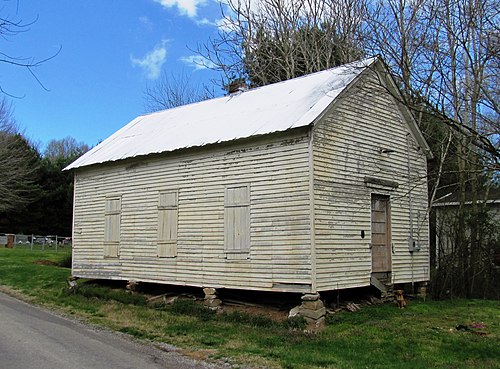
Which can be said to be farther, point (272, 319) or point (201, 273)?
point (201, 273)

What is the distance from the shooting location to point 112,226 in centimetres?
1670

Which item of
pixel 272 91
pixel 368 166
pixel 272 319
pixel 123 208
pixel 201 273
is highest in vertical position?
pixel 272 91

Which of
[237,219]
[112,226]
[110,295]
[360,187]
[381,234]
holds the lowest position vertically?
[110,295]

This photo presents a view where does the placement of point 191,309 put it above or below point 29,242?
below

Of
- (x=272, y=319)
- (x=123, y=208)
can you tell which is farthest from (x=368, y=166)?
(x=123, y=208)

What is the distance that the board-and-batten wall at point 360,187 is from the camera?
1227cm

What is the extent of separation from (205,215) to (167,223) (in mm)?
1528

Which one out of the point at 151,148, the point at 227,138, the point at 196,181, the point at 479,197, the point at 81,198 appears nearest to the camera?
the point at 227,138

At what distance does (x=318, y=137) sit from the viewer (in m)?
12.4

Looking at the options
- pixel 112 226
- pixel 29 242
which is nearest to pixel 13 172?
pixel 29 242

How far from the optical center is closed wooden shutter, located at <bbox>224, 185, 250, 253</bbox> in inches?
511

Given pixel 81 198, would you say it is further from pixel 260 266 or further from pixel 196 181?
pixel 260 266

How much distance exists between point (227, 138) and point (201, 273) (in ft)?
11.7

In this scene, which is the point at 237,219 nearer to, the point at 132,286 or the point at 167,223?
the point at 167,223
